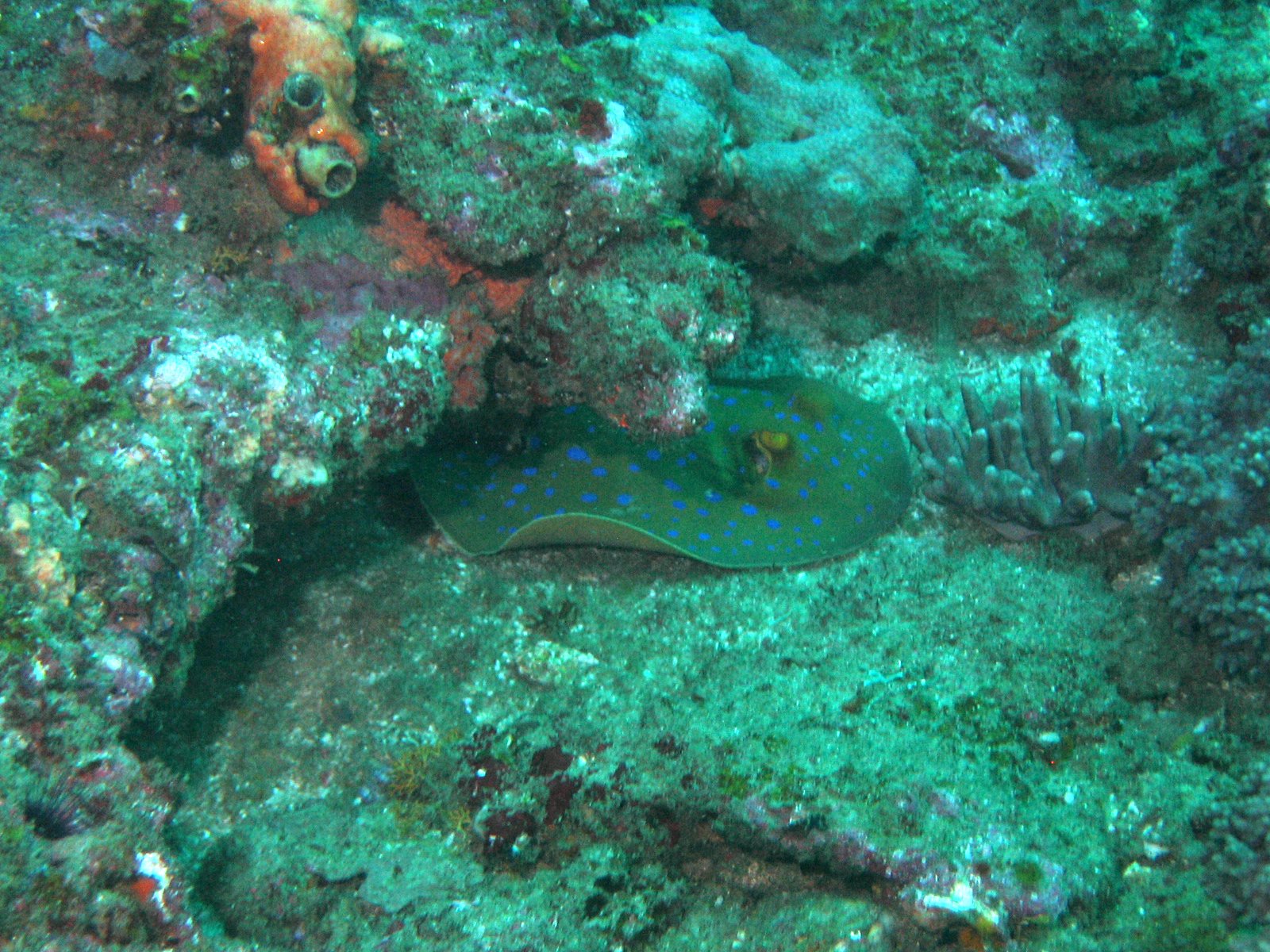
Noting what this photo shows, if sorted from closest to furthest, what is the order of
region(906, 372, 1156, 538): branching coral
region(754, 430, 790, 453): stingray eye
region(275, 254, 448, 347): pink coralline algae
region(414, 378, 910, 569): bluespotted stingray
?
region(275, 254, 448, 347): pink coralline algae
region(906, 372, 1156, 538): branching coral
region(414, 378, 910, 569): bluespotted stingray
region(754, 430, 790, 453): stingray eye

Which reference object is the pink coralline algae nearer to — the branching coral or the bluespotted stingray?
the bluespotted stingray

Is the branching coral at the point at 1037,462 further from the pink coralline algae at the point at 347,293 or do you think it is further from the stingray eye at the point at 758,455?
the pink coralline algae at the point at 347,293

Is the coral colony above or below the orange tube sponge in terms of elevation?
below

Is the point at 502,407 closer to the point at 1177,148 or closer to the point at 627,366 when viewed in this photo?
the point at 627,366

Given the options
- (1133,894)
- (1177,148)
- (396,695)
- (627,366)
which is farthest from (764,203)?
(1133,894)

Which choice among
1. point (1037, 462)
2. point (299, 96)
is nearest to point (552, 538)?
point (299, 96)

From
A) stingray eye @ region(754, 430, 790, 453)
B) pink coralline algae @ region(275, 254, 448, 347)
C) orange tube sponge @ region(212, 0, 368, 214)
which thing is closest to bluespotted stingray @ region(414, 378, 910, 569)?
stingray eye @ region(754, 430, 790, 453)

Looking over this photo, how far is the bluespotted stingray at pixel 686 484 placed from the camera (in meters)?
5.33

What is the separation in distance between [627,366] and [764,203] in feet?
9.49

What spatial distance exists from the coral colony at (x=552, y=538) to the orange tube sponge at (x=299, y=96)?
24 mm

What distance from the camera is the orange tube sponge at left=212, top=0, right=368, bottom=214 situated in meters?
4.02

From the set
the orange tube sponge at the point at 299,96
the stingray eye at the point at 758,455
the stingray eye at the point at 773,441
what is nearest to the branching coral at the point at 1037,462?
the stingray eye at the point at 773,441

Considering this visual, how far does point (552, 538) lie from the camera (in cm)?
536

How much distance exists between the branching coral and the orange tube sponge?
4439mm
